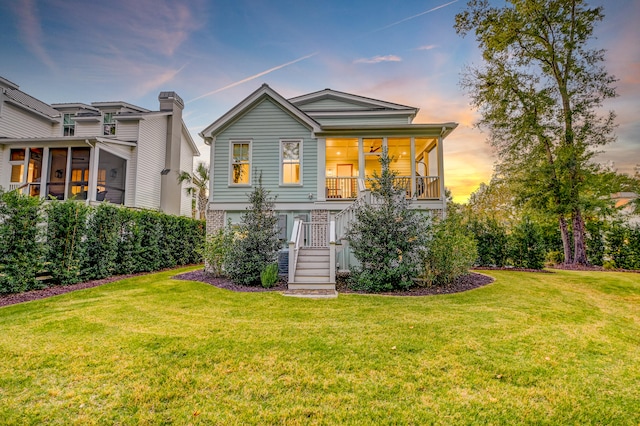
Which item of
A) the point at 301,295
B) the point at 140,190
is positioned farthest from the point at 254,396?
the point at 140,190

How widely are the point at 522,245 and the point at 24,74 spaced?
28.2 m

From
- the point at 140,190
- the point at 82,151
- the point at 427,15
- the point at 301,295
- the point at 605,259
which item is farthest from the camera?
the point at 140,190

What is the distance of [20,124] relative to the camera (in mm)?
16516

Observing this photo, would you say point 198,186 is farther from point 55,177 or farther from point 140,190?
point 55,177

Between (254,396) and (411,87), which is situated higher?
(411,87)

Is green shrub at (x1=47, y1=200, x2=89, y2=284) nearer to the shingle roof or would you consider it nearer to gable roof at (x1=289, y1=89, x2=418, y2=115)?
gable roof at (x1=289, y1=89, x2=418, y2=115)

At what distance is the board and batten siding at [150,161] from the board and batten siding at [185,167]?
6.62 ft

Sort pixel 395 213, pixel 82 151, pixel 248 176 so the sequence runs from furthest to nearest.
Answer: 1. pixel 82 151
2. pixel 248 176
3. pixel 395 213

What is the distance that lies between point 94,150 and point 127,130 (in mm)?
2969

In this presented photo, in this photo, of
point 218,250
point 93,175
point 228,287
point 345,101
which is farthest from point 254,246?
point 93,175

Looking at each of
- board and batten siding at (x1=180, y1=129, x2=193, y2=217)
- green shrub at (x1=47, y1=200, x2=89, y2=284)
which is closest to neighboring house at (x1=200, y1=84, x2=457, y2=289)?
green shrub at (x1=47, y1=200, x2=89, y2=284)

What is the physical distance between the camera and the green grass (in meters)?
2.73

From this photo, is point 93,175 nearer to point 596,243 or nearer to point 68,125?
point 68,125

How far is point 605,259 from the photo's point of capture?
14.0 metres
